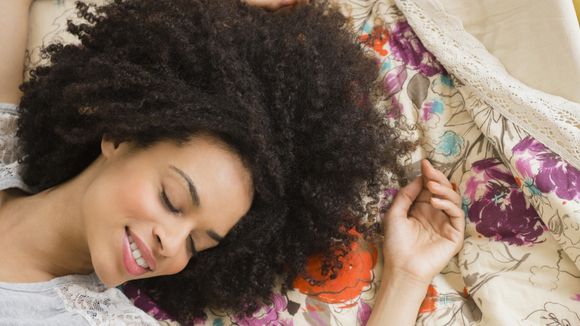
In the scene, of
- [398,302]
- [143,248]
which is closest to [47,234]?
[143,248]

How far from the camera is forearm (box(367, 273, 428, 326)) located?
1333mm

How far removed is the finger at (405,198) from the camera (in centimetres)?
146

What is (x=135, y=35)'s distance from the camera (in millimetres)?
1287

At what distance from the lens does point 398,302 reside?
135cm

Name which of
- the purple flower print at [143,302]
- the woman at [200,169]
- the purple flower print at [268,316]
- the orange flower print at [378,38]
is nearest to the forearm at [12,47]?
the woman at [200,169]

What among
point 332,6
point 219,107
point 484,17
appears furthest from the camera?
point 484,17

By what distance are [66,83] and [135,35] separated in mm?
239

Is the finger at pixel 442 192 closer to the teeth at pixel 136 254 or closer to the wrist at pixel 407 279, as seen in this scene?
the wrist at pixel 407 279

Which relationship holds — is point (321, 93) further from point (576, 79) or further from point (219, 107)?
point (576, 79)

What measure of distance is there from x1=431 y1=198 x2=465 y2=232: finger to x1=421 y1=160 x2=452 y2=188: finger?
2.4 inches

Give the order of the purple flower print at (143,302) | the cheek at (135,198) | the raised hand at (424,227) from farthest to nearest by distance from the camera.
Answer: the purple flower print at (143,302) → the raised hand at (424,227) → the cheek at (135,198)

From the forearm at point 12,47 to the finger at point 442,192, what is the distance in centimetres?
115

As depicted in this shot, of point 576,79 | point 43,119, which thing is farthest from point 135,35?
point 576,79

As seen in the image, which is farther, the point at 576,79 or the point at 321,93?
the point at 576,79
